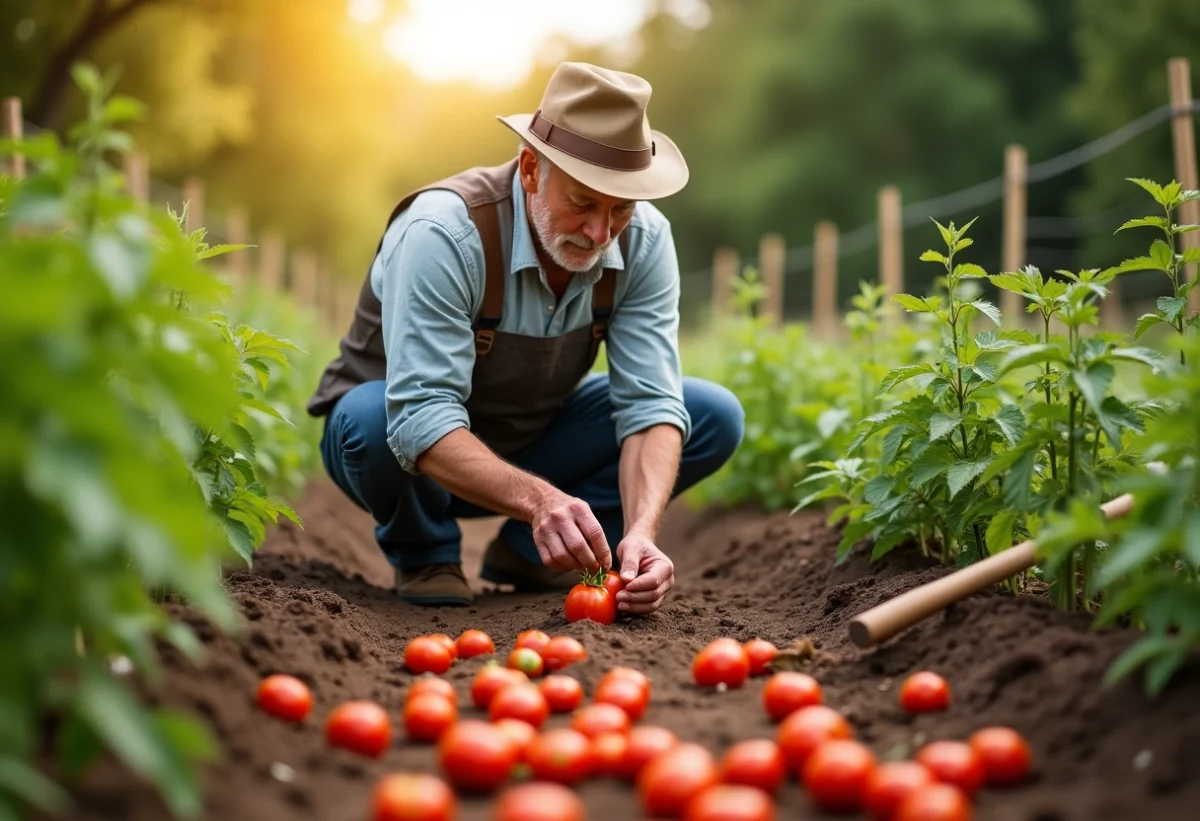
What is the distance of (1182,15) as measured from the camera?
65.5ft

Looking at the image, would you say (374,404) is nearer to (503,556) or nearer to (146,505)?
(503,556)

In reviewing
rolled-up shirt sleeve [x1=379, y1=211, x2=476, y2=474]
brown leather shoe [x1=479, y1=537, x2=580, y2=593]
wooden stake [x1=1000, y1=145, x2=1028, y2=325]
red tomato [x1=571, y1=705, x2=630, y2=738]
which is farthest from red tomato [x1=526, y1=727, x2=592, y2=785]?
wooden stake [x1=1000, y1=145, x2=1028, y2=325]

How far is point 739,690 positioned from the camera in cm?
294

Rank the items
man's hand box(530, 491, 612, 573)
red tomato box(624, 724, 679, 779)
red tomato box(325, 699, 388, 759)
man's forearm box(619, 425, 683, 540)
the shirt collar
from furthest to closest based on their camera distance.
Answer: the shirt collar → man's forearm box(619, 425, 683, 540) → man's hand box(530, 491, 612, 573) → red tomato box(325, 699, 388, 759) → red tomato box(624, 724, 679, 779)

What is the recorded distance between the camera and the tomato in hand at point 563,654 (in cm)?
302

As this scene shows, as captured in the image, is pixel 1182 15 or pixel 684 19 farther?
pixel 684 19

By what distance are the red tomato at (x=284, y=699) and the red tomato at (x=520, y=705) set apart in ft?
1.42

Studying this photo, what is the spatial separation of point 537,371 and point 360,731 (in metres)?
2.18

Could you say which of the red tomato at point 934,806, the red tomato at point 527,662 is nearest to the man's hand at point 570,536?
the red tomato at point 527,662

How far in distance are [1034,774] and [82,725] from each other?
1806mm

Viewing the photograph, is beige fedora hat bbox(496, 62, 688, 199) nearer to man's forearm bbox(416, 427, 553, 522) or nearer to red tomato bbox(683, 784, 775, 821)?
man's forearm bbox(416, 427, 553, 522)

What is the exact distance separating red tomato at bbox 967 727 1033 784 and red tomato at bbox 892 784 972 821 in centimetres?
24

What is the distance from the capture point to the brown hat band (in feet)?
12.4

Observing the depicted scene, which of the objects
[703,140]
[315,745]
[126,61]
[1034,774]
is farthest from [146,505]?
[703,140]
